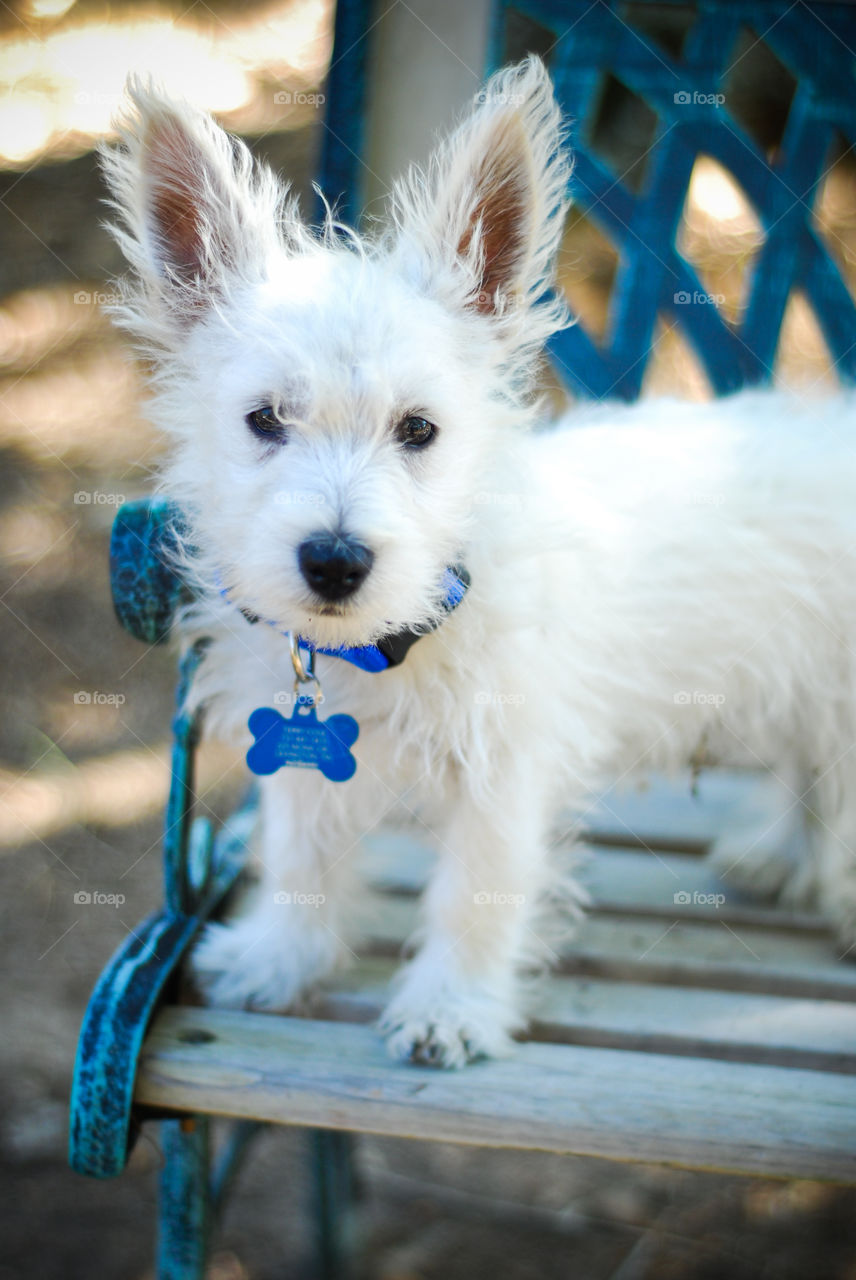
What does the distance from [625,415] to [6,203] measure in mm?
3499

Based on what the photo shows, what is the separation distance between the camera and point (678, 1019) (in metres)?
1.60

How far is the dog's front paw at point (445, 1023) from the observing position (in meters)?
1.49

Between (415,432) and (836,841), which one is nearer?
(415,432)

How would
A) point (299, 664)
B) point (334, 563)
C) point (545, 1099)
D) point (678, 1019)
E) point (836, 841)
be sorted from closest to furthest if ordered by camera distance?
point (334, 563) → point (545, 1099) → point (299, 664) → point (678, 1019) → point (836, 841)

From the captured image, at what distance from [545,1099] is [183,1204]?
2.13 feet

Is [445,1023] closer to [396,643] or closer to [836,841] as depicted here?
[396,643]

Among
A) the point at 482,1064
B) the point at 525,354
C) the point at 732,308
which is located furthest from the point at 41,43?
the point at 482,1064

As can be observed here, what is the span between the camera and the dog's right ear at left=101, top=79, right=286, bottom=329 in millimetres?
1451

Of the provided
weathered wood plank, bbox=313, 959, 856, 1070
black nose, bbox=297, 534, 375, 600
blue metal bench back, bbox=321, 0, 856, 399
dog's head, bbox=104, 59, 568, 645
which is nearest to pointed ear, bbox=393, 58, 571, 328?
dog's head, bbox=104, 59, 568, 645

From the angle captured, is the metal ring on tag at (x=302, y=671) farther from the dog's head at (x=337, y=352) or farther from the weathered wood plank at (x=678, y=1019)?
the weathered wood plank at (x=678, y=1019)

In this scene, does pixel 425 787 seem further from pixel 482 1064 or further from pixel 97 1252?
pixel 97 1252

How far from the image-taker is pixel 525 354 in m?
1.71

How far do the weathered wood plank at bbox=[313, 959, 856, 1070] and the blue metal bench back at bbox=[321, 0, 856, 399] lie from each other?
57.7 inches

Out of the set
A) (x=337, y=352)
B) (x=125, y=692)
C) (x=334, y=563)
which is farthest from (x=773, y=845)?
(x=125, y=692)
